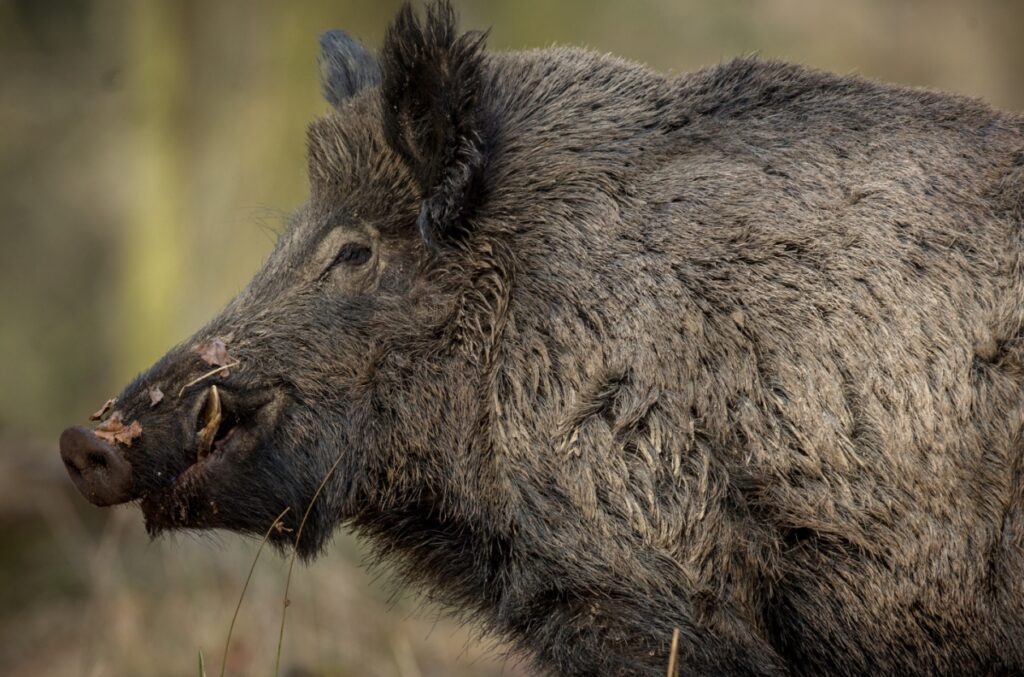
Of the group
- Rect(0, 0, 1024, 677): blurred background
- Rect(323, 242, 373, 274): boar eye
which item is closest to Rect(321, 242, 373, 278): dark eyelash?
Rect(323, 242, 373, 274): boar eye

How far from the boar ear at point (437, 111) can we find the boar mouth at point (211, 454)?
2.66ft

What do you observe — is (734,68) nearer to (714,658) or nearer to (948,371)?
(948,371)

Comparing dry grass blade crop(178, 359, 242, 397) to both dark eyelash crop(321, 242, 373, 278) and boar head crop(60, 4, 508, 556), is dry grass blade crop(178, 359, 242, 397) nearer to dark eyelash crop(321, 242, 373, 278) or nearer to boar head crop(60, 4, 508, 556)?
boar head crop(60, 4, 508, 556)

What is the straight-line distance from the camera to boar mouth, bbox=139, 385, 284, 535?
13.6ft

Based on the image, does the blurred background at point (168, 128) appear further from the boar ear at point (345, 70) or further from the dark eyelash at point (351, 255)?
the dark eyelash at point (351, 255)

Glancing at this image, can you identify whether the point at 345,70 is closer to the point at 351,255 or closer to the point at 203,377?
the point at 351,255

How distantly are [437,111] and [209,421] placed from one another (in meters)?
1.27

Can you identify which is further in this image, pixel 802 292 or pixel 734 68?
pixel 734 68

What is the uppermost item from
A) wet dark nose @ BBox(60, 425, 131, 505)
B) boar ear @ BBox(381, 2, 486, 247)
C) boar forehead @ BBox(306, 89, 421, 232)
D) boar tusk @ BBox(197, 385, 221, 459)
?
boar ear @ BBox(381, 2, 486, 247)

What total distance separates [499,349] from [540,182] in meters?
0.60

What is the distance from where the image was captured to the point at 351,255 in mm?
4504

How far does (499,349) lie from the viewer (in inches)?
165

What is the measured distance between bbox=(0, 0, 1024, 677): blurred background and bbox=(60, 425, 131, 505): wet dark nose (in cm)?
512

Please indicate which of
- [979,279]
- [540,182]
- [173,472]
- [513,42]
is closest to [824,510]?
[979,279]
